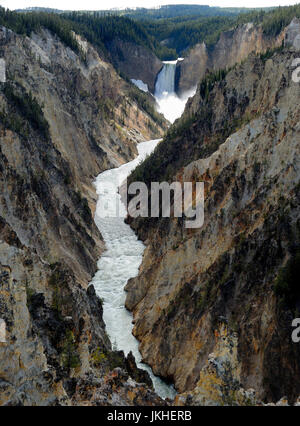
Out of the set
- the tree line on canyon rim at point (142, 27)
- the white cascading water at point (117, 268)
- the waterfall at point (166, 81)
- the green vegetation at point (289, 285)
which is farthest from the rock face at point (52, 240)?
the waterfall at point (166, 81)

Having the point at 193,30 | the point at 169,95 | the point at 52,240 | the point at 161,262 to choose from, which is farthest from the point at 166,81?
the point at 161,262

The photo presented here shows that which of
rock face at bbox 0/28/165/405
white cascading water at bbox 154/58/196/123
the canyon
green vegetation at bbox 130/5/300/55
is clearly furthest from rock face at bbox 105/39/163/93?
the canyon

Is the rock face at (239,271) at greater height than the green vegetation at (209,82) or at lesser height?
lesser

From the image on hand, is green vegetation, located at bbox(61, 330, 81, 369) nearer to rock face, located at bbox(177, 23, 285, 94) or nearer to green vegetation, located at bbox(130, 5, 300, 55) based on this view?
rock face, located at bbox(177, 23, 285, 94)

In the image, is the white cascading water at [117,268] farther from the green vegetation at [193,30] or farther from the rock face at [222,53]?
the green vegetation at [193,30]

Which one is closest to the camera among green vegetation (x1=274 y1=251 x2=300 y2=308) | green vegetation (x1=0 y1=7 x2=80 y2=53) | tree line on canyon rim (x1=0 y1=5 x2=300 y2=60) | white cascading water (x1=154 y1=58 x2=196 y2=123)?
green vegetation (x1=274 y1=251 x2=300 y2=308)

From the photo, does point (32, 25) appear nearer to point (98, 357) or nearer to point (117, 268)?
point (117, 268)
